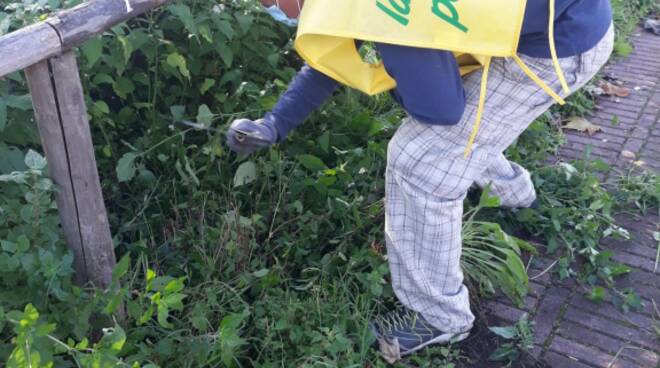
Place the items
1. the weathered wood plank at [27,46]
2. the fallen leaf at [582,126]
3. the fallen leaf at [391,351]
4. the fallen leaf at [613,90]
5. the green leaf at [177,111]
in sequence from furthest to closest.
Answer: the fallen leaf at [613,90] < the fallen leaf at [582,126] < the green leaf at [177,111] < the fallen leaf at [391,351] < the weathered wood plank at [27,46]

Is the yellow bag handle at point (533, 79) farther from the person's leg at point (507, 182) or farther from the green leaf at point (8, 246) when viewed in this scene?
the green leaf at point (8, 246)

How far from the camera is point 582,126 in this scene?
4008mm

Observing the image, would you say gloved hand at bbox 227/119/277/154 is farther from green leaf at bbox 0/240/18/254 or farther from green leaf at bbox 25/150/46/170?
green leaf at bbox 0/240/18/254

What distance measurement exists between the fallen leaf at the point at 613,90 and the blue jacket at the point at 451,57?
2.40m

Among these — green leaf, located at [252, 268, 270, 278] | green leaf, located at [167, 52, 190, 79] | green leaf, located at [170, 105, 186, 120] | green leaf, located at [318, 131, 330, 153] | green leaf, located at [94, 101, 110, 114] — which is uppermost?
green leaf, located at [167, 52, 190, 79]

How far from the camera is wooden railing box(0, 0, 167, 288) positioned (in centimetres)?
177

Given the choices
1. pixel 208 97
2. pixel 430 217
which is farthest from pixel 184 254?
pixel 430 217

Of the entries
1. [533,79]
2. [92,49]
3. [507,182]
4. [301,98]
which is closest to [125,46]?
[92,49]

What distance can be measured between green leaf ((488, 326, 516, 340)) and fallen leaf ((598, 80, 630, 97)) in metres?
2.41

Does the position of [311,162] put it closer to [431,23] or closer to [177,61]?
[177,61]

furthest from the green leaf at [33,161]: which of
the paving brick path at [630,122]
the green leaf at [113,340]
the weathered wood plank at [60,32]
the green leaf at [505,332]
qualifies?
the paving brick path at [630,122]

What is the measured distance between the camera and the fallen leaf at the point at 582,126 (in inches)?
157

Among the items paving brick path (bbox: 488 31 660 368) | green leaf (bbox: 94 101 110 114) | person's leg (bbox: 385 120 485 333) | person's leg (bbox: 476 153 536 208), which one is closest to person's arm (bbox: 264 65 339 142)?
person's leg (bbox: 385 120 485 333)

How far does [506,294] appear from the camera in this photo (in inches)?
109
